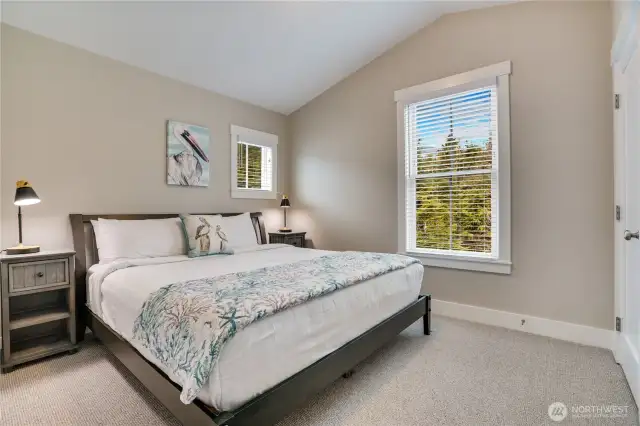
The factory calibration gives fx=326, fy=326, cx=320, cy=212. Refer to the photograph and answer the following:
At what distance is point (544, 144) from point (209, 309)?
116 inches

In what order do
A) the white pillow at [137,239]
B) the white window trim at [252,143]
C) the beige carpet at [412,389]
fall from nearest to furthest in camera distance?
the beige carpet at [412,389]
the white pillow at [137,239]
the white window trim at [252,143]

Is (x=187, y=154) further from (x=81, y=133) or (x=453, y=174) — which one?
(x=453, y=174)

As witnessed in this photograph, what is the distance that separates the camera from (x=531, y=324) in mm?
2855

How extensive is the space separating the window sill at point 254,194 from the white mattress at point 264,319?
1314mm

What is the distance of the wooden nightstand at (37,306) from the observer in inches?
85.4

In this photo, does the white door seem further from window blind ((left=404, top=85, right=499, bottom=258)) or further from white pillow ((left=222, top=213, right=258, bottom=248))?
white pillow ((left=222, top=213, right=258, bottom=248))

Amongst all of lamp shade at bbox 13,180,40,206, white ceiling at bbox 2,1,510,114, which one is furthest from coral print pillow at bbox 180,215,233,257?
white ceiling at bbox 2,1,510,114

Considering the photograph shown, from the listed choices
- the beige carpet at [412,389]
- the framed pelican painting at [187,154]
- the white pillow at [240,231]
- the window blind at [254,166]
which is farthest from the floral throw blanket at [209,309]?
the window blind at [254,166]

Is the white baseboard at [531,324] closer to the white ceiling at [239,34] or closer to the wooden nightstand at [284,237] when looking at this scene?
the wooden nightstand at [284,237]

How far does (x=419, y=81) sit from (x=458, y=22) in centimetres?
63

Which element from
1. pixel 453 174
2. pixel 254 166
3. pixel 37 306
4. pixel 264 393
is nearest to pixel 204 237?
pixel 37 306

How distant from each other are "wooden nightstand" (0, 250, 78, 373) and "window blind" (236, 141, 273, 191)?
2.06 meters

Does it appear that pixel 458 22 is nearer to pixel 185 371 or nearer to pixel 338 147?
pixel 338 147

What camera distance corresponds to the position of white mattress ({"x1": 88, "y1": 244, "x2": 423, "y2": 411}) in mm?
1303
